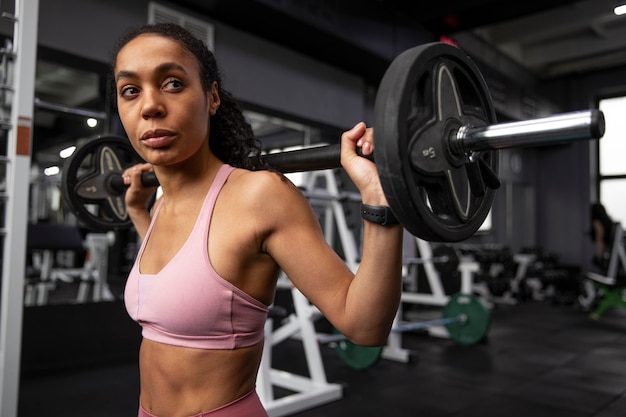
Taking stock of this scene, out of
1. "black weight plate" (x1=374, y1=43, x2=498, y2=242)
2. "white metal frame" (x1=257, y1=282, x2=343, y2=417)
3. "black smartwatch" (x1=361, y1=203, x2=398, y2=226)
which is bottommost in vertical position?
"white metal frame" (x1=257, y1=282, x2=343, y2=417)

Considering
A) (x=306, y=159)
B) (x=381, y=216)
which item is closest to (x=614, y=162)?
(x=306, y=159)

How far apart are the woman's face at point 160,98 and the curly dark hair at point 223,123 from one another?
0.03 metres

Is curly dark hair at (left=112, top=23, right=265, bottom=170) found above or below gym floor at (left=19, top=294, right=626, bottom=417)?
above

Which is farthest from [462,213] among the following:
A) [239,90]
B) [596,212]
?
[596,212]

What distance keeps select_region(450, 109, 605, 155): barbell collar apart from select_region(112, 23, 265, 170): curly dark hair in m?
0.31

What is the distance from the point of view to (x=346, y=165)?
23.2 inches

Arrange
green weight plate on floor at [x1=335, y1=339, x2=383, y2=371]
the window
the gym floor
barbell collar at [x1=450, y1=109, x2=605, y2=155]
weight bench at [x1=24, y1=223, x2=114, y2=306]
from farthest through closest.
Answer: the window, weight bench at [x1=24, y1=223, x2=114, y2=306], green weight plate on floor at [x1=335, y1=339, x2=383, y2=371], the gym floor, barbell collar at [x1=450, y1=109, x2=605, y2=155]

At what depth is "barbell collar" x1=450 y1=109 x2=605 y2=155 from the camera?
46cm

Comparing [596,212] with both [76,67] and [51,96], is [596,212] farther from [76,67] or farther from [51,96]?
[51,96]

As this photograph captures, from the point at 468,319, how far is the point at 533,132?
3.17 m

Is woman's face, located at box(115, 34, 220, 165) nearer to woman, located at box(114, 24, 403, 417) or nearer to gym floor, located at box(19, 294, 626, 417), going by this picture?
woman, located at box(114, 24, 403, 417)

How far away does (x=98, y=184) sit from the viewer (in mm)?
1299

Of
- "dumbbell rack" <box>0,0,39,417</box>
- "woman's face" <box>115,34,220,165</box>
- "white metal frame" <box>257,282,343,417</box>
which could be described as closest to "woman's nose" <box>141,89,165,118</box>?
"woman's face" <box>115,34,220,165</box>

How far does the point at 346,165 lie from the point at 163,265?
0.95 feet
